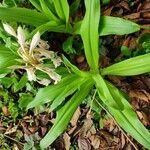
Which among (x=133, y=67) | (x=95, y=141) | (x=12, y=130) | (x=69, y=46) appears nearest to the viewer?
(x=133, y=67)

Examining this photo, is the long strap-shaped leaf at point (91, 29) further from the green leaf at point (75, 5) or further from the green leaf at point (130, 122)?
the green leaf at point (75, 5)

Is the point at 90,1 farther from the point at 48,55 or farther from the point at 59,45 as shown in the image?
the point at 59,45

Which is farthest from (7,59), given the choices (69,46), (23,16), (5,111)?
(5,111)

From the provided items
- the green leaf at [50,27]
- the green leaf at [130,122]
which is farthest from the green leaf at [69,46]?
the green leaf at [130,122]

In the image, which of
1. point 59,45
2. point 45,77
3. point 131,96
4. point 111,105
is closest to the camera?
point 111,105

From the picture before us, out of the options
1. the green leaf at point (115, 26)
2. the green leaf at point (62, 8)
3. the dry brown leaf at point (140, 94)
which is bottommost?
the dry brown leaf at point (140, 94)

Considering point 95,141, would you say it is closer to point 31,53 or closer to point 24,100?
point 24,100

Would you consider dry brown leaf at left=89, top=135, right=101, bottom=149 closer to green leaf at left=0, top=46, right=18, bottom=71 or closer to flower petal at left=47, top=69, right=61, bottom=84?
flower petal at left=47, top=69, right=61, bottom=84

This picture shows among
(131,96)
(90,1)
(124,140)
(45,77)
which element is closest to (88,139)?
(124,140)
